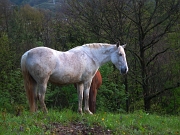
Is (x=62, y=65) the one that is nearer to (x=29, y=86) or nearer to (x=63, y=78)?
(x=63, y=78)

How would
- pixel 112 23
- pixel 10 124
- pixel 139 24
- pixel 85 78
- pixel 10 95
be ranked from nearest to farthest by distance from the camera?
pixel 10 124, pixel 85 78, pixel 10 95, pixel 139 24, pixel 112 23

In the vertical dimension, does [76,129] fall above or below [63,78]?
below

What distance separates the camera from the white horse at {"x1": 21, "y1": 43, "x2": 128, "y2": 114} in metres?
7.55

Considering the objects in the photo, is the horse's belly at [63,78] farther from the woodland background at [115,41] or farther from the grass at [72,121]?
the woodland background at [115,41]

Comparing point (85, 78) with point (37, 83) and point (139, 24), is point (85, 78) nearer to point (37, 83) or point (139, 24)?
point (37, 83)

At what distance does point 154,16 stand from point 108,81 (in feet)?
15.3

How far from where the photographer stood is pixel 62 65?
7.94 m

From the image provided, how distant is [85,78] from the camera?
8.65 meters

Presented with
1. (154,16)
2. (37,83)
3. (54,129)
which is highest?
(154,16)

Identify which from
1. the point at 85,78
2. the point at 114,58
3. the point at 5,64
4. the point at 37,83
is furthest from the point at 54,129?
the point at 5,64

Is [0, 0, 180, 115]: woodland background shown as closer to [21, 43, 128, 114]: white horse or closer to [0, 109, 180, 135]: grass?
[21, 43, 128, 114]: white horse

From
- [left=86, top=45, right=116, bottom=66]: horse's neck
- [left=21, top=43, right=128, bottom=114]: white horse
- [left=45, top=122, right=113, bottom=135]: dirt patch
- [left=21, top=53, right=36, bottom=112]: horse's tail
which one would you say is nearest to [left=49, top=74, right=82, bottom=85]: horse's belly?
[left=21, top=43, right=128, bottom=114]: white horse

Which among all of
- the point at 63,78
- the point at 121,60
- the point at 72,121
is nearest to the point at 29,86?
the point at 63,78

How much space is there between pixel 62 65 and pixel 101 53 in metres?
1.63
